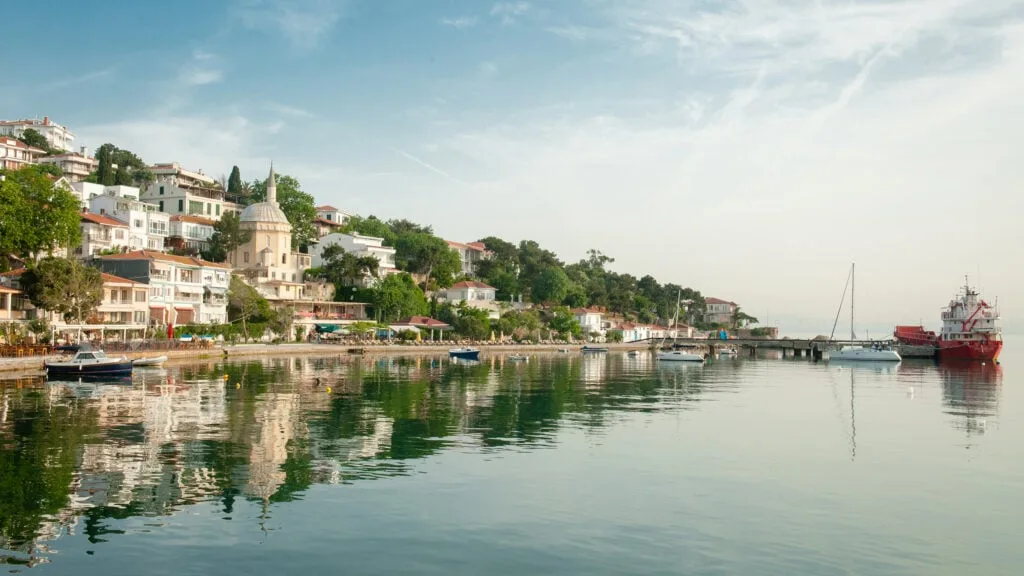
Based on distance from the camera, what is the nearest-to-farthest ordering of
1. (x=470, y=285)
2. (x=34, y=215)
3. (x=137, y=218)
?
(x=34, y=215), (x=137, y=218), (x=470, y=285)

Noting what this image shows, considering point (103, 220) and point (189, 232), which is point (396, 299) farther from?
point (103, 220)

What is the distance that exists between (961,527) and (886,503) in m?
2.32

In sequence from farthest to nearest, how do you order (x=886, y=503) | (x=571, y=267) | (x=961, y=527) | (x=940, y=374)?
1. (x=571, y=267)
2. (x=940, y=374)
3. (x=886, y=503)
4. (x=961, y=527)

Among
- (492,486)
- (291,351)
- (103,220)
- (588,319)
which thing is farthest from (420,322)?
(492,486)

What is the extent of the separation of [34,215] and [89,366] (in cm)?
2704

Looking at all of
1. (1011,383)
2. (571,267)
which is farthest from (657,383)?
(571,267)

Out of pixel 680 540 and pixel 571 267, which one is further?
pixel 571 267

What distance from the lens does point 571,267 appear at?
175 metres

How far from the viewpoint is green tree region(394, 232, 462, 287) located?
128125mm

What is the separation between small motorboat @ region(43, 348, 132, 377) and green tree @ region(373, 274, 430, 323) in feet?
192

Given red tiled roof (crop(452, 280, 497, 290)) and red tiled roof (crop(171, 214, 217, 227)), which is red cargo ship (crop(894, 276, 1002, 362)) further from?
red tiled roof (crop(171, 214, 217, 227))

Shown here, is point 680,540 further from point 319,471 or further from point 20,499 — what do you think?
point 20,499

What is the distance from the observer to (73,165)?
143 metres

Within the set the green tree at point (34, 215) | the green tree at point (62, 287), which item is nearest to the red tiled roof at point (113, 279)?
the green tree at point (34, 215)
